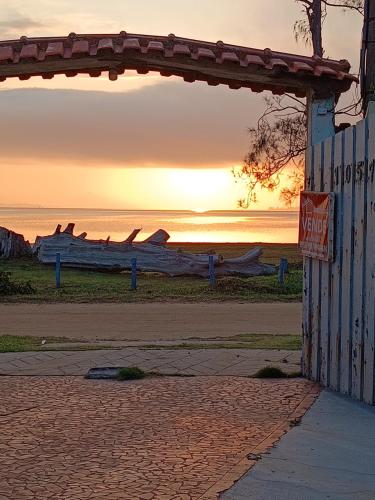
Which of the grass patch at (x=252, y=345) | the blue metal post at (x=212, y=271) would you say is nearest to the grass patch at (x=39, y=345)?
the grass patch at (x=252, y=345)

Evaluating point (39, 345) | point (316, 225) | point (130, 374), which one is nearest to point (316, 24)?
point (39, 345)

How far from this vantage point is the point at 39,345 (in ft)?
38.2

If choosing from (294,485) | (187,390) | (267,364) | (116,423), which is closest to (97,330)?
(267,364)

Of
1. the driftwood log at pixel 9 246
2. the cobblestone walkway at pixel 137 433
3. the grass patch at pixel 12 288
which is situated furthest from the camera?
the driftwood log at pixel 9 246

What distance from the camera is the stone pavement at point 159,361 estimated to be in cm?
877

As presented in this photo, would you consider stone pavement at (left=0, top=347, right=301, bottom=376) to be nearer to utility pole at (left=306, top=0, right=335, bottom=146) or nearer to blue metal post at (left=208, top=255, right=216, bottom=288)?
utility pole at (left=306, top=0, right=335, bottom=146)

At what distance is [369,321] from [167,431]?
1.83 metres

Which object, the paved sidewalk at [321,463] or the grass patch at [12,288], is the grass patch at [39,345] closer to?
the paved sidewalk at [321,463]

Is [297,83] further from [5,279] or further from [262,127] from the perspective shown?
[262,127]

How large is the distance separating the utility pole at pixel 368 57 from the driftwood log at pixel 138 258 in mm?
18157

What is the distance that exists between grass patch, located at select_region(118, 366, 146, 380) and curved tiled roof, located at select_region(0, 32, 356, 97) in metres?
3.25

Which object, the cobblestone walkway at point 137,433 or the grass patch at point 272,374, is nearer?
the cobblestone walkway at point 137,433

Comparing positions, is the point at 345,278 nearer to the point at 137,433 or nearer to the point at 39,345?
the point at 137,433

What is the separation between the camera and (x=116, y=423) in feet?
21.0
